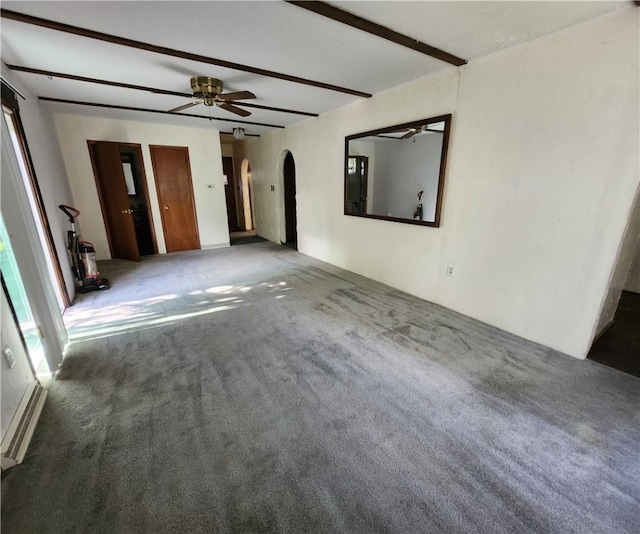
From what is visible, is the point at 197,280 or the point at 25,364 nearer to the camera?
the point at 25,364

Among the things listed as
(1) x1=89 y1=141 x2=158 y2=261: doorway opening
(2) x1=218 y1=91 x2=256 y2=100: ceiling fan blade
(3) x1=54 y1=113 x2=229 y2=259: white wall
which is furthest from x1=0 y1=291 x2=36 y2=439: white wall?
(3) x1=54 y1=113 x2=229 y2=259: white wall

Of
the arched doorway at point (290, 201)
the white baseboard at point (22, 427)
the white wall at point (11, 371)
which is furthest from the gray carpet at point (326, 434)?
the arched doorway at point (290, 201)

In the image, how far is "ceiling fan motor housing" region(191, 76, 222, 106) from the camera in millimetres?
2904

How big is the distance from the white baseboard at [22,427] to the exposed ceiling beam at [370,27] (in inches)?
115

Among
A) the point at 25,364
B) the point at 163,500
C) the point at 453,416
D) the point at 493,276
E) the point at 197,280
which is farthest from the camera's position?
the point at 197,280

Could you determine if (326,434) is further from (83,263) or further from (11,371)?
(83,263)

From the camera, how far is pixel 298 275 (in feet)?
14.4

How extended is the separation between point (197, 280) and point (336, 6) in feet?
11.9

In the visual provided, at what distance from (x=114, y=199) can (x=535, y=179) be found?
6254 mm

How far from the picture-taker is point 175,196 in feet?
19.3

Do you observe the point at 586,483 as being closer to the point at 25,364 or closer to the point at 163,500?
the point at 163,500

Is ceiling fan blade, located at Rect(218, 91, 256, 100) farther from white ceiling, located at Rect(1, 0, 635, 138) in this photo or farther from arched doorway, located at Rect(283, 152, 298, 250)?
arched doorway, located at Rect(283, 152, 298, 250)

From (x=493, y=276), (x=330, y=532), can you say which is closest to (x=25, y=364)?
(x=330, y=532)

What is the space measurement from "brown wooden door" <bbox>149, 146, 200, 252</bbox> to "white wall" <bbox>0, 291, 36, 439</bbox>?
4.48 meters
